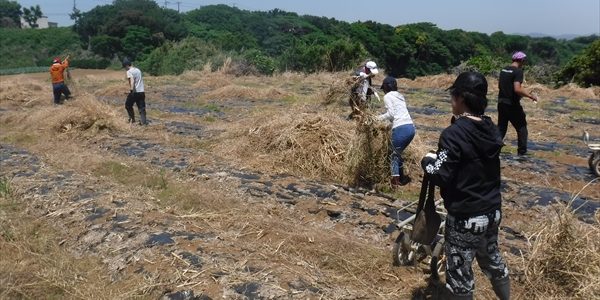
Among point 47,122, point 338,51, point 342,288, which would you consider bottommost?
point 342,288

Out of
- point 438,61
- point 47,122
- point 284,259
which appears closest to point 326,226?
point 284,259

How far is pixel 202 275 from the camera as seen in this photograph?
3.63 metres

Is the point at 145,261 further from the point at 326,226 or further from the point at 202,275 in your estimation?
the point at 326,226

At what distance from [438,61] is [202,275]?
46.8m

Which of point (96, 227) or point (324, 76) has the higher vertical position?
point (324, 76)

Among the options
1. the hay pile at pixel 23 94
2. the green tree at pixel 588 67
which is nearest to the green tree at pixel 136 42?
the hay pile at pixel 23 94

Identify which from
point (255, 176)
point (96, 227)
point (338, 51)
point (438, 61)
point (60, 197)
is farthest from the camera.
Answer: point (438, 61)

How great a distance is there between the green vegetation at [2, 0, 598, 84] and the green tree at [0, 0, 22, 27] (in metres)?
17.8

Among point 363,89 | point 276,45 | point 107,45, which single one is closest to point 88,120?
point 363,89

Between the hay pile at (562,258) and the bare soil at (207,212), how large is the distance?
0.31ft

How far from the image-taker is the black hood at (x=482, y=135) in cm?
276

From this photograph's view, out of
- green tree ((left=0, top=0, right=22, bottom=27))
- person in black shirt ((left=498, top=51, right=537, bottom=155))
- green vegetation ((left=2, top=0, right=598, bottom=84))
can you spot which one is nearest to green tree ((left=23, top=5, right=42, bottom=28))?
green tree ((left=0, top=0, right=22, bottom=27))

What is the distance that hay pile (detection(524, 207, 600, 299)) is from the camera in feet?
11.3

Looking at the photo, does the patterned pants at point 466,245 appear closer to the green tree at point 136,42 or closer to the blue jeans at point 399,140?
the blue jeans at point 399,140
